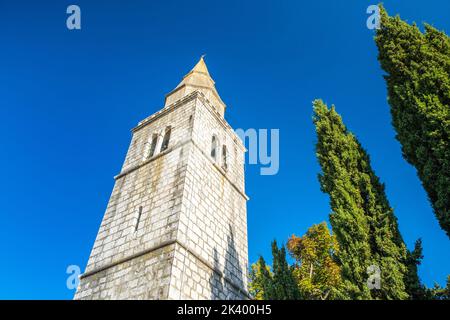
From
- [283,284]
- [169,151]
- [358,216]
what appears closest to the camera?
[358,216]

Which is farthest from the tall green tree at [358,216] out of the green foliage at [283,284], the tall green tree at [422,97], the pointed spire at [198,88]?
the pointed spire at [198,88]

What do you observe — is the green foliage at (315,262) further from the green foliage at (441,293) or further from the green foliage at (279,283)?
the green foliage at (441,293)

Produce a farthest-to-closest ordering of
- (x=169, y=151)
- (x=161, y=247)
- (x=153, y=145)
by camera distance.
→ 1. (x=153, y=145)
2. (x=169, y=151)
3. (x=161, y=247)

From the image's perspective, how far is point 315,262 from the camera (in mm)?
18656

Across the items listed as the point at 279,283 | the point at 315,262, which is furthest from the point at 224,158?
the point at 315,262

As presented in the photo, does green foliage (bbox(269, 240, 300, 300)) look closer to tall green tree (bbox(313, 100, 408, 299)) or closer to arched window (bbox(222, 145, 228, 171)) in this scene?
→ tall green tree (bbox(313, 100, 408, 299))

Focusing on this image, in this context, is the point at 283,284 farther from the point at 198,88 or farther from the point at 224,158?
the point at 198,88

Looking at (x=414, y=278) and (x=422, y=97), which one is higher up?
(x=422, y=97)

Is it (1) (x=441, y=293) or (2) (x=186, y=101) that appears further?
(2) (x=186, y=101)

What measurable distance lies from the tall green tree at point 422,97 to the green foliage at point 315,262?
9734 millimetres

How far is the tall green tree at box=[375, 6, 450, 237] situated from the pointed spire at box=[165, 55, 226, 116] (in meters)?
9.02

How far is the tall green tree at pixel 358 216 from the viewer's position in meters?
5.84

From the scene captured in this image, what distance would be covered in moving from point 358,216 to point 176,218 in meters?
5.02
